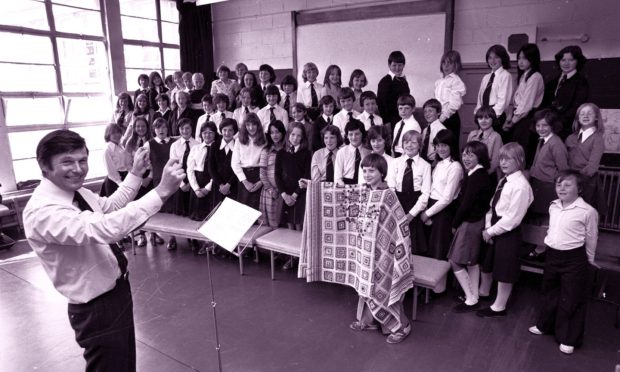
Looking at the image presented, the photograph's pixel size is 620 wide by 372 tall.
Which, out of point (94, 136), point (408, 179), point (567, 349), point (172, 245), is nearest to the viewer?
point (567, 349)

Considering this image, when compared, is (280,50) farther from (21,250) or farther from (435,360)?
(435,360)

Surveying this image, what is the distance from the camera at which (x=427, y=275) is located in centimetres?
338

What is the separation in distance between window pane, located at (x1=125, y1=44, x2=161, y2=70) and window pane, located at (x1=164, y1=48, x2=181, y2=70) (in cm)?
19

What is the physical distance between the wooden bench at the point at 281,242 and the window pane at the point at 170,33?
5.76 m

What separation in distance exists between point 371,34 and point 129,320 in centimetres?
577

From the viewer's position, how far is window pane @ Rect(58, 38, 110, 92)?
6.96 meters

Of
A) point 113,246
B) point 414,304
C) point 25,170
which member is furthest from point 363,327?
point 25,170

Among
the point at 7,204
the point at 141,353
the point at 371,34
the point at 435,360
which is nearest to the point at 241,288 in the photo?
the point at 141,353

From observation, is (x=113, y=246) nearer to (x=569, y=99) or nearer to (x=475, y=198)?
(x=475, y=198)

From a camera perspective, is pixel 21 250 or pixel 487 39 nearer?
pixel 21 250

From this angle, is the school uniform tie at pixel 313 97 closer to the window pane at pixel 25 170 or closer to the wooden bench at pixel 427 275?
the wooden bench at pixel 427 275

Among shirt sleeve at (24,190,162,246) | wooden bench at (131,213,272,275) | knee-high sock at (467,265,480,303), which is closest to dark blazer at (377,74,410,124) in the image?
wooden bench at (131,213,272,275)

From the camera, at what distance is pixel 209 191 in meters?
4.96

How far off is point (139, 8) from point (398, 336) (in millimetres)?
7467
